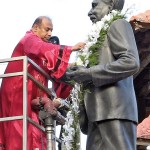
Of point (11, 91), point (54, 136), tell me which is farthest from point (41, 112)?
point (11, 91)

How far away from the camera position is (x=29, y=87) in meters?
8.04

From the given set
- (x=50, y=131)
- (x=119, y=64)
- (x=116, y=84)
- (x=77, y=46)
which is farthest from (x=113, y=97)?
(x=77, y=46)

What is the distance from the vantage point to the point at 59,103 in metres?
7.70

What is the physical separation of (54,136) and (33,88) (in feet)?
2.52

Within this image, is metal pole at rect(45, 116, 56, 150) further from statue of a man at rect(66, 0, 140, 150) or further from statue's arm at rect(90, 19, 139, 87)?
statue's arm at rect(90, 19, 139, 87)

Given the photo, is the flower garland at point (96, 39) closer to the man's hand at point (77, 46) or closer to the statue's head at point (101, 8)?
the statue's head at point (101, 8)

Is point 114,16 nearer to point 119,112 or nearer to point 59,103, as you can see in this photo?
point 119,112

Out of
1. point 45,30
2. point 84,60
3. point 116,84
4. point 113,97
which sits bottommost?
point 113,97

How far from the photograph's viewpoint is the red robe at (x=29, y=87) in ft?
26.0

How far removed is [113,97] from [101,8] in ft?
2.71

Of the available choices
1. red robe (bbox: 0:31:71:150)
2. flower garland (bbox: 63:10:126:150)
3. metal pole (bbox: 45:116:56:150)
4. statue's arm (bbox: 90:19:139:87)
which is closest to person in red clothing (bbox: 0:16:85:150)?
red robe (bbox: 0:31:71:150)

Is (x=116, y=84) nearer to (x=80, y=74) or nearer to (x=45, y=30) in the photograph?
(x=80, y=74)

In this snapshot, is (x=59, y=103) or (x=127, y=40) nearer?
(x=127, y=40)

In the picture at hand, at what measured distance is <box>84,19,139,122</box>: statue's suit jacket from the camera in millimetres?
6082
